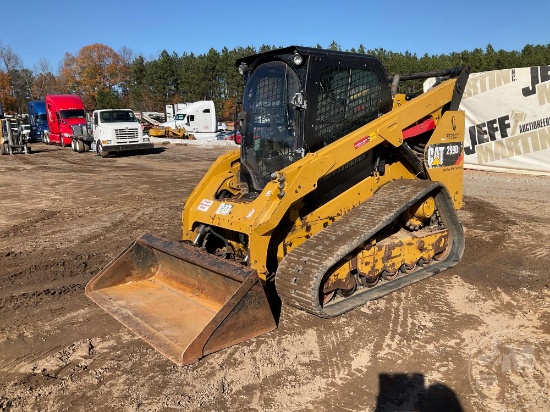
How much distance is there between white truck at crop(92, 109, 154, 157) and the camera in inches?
832

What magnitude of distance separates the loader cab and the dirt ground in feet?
5.38

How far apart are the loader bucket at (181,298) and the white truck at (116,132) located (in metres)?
17.3

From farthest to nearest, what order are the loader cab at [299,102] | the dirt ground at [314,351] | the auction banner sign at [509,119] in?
the auction banner sign at [509,119] → the loader cab at [299,102] → the dirt ground at [314,351]

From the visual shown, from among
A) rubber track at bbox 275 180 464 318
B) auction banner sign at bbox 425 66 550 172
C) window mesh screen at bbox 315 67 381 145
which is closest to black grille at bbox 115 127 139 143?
auction banner sign at bbox 425 66 550 172

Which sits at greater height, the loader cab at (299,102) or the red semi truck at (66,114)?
the red semi truck at (66,114)

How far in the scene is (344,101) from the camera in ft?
16.3

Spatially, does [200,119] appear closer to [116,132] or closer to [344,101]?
[116,132]

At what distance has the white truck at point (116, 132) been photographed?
21.1 metres

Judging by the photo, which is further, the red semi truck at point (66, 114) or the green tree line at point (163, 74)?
the green tree line at point (163, 74)

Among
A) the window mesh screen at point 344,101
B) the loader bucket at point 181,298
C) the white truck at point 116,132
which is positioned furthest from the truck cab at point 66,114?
the window mesh screen at point 344,101

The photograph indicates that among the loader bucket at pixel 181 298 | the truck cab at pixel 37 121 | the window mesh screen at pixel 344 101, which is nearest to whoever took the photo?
the loader bucket at pixel 181 298

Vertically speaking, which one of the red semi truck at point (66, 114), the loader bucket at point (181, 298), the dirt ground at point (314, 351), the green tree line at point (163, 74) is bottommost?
the dirt ground at point (314, 351)

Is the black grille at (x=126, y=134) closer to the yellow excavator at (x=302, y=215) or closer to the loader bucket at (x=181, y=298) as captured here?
the yellow excavator at (x=302, y=215)

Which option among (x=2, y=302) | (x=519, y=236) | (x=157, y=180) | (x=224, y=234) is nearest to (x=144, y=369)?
(x=224, y=234)
